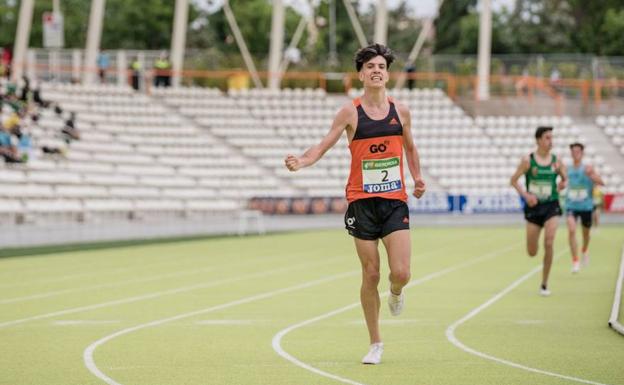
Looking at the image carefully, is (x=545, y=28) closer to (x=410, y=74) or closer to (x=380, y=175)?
(x=410, y=74)

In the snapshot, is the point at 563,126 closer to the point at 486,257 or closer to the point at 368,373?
the point at 486,257

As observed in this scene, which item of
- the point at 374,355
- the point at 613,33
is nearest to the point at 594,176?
the point at 374,355

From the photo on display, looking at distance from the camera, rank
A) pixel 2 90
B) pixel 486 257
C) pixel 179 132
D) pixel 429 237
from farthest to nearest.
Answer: pixel 179 132
pixel 2 90
pixel 429 237
pixel 486 257

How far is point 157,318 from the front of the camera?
45.1ft

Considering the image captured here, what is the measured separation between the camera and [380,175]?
971 centimetres

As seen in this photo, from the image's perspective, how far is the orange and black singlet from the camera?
31.8 ft

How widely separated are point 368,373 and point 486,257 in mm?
16487

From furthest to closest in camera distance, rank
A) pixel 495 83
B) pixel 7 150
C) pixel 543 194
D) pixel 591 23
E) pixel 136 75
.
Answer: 1. pixel 591 23
2. pixel 495 83
3. pixel 136 75
4. pixel 7 150
5. pixel 543 194

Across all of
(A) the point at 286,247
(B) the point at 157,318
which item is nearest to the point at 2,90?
(A) the point at 286,247

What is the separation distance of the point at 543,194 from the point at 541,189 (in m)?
0.08

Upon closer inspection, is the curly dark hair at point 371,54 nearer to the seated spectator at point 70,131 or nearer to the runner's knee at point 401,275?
the runner's knee at point 401,275

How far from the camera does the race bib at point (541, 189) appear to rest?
16.2 metres

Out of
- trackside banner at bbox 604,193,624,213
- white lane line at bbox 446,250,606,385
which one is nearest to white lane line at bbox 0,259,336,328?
white lane line at bbox 446,250,606,385

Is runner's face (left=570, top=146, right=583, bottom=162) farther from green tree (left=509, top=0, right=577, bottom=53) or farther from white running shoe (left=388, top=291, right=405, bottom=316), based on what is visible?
green tree (left=509, top=0, right=577, bottom=53)
